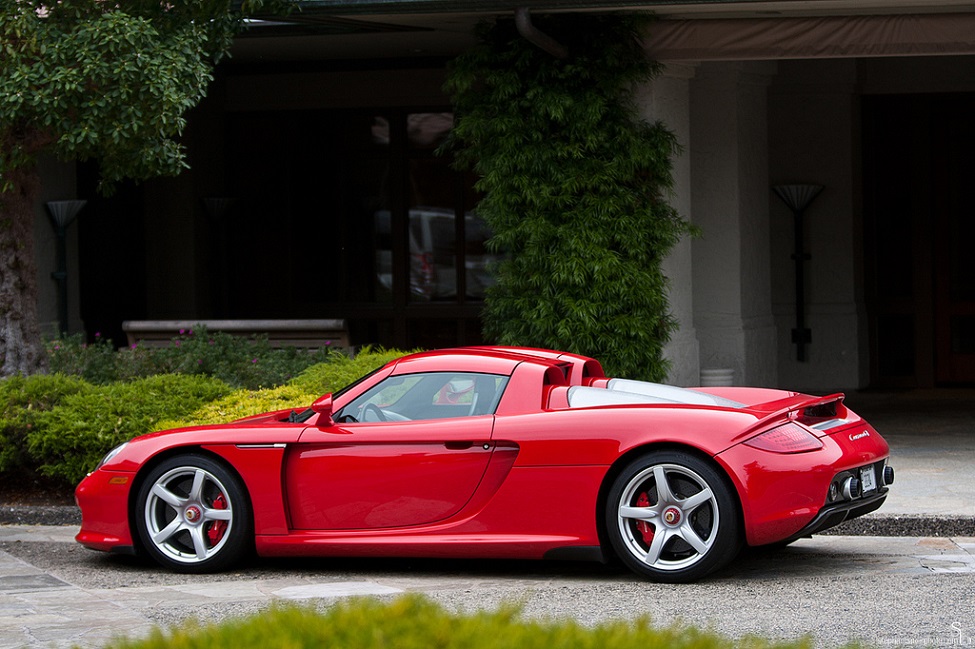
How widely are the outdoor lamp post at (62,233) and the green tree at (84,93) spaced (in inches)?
170

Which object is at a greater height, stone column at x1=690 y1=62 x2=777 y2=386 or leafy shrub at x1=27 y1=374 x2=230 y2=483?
stone column at x1=690 y1=62 x2=777 y2=386

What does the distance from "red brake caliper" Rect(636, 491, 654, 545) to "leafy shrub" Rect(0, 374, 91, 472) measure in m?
4.58

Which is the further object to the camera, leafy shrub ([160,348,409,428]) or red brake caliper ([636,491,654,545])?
leafy shrub ([160,348,409,428])

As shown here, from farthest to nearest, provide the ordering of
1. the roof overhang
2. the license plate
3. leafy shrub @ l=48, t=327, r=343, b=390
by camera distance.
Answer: leafy shrub @ l=48, t=327, r=343, b=390, the roof overhang, the license plate

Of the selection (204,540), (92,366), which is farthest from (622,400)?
(92,366)

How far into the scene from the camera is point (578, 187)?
450 inches

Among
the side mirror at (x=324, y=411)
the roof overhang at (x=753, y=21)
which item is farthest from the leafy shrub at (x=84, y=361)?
the side mirror at (x=324, y=411)

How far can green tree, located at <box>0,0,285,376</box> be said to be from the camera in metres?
9.00

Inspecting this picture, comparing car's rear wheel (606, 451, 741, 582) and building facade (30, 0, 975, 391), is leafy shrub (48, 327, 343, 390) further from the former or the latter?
car's rear wheel (606, 451, 741, 582)

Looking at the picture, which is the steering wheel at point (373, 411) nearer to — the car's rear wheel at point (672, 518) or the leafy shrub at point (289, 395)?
the car's rear wheel at point (672, 518)

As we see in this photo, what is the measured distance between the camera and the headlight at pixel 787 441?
616 cm

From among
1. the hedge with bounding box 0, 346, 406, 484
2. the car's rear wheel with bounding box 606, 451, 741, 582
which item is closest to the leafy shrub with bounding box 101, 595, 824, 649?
the car's rear wheel with bounding box 606, 451, 741, 582

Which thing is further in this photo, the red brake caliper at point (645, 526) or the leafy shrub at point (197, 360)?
the leafy shrub at point (197, 360)

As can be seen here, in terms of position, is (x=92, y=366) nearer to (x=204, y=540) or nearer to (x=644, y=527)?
(x=204, y=540)
